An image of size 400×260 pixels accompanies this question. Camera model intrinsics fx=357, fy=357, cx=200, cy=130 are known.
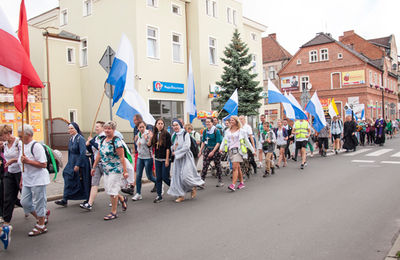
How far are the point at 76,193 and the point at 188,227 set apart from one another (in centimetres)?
293

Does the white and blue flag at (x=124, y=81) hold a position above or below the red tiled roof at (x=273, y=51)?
below

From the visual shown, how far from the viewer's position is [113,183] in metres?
6.36

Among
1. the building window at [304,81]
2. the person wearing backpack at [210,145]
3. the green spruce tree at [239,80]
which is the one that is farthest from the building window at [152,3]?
the building window at [304,81]

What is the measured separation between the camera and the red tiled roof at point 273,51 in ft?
172

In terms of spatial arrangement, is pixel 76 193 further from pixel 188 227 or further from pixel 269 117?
pixel 269 117

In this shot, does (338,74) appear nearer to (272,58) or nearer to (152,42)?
(272,58)

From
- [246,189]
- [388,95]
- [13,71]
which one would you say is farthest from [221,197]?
[388,95]

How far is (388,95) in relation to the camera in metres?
54.3

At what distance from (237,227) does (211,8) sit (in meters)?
22.8

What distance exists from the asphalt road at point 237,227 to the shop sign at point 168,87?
13.6m

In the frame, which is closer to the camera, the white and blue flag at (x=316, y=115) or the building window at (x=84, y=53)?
the white and blue flag at (x=316, y=115)

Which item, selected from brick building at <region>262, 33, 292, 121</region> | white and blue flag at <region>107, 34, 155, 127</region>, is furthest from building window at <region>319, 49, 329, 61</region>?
white and blue flag at <region>107, 34, 155, 127</region>

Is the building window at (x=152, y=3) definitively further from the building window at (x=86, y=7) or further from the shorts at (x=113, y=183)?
the shorts at (x=113, y=183)

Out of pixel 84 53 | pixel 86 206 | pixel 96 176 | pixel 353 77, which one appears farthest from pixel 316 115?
pixel 353 77
